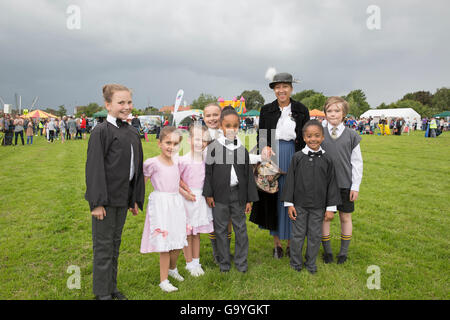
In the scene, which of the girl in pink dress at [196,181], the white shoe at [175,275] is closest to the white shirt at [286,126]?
the girl in pink dress at [196,181]

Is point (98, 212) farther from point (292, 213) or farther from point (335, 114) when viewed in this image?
point (335, 114)

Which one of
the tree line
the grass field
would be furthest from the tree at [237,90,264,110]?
the grass field

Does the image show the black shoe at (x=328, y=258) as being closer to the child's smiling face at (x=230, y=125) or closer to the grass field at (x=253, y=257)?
the grass field at (x=253, y=257)

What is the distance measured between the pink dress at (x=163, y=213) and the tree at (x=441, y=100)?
83.3 m

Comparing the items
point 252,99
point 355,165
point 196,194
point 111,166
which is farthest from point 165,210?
point 252,99

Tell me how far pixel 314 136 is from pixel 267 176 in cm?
73

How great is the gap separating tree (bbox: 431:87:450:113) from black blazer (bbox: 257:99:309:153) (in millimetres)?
81817

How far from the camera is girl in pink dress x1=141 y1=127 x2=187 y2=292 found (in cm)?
296

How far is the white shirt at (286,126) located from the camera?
3596 mm

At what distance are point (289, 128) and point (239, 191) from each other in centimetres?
104

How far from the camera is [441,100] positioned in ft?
231

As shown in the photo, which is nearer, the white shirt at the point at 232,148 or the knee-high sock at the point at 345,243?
the white shirt at the point at 232,148

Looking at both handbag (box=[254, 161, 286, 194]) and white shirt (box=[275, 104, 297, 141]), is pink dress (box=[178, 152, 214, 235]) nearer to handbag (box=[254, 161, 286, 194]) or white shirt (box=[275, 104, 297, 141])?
handbag (box=[254, 161, 286, 194])
